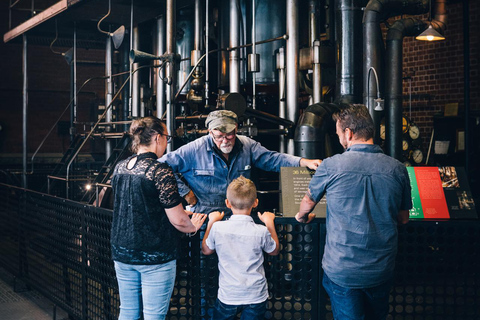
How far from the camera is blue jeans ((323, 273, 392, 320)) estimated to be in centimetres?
276

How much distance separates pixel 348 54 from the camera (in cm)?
658

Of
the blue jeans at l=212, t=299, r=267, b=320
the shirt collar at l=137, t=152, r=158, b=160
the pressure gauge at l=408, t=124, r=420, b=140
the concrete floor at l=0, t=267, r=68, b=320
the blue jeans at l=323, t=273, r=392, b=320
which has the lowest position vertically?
the concrete floor at l=0, t=267, r=68, b=320

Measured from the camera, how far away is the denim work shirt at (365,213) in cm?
272

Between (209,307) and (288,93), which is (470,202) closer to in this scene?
(209,307)

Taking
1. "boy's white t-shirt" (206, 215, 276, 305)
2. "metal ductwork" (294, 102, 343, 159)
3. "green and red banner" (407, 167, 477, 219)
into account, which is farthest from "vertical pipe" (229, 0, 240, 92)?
"boy's white t-shirt" (206, 215, 276, 305)

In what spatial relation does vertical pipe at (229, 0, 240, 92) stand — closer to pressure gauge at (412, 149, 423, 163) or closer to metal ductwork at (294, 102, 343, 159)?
metal ductwork at (294, 102, 343, 159)

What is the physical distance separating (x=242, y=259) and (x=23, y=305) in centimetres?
386

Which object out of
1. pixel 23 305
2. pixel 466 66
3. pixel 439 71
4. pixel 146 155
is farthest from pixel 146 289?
pixel 439 71

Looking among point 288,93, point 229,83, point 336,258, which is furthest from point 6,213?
point 336,258

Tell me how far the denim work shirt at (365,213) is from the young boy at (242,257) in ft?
1.57

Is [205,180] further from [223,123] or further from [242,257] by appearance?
[242,257]

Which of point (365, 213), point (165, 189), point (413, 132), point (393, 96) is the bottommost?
point (365, 213)

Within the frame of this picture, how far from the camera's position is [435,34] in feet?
24.5

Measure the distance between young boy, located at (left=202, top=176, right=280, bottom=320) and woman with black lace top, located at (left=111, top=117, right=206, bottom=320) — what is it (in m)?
0.29
